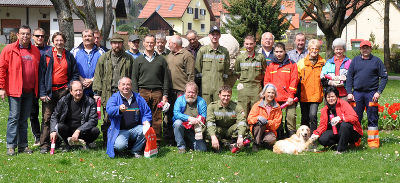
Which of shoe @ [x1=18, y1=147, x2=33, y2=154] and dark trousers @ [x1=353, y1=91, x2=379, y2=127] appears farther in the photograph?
dark trousers @ [x1=353, y1=91, x2=379, y2=127]

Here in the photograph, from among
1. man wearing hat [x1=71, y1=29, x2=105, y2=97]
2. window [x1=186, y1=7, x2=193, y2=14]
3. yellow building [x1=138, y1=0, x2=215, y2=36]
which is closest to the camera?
man wearing hat [x1=71, y1=29, x2=105, y2=97]

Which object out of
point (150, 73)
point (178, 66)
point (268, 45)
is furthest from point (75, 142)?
point (268, 45)

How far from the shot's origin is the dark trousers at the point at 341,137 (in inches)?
296

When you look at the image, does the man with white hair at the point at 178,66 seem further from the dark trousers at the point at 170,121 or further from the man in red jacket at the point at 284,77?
the man in red jacket at the point at 284,77

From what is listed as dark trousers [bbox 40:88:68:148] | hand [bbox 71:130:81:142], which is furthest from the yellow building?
hand [bbox 71:130:81:142]

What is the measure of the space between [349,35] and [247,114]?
5104 centimetres

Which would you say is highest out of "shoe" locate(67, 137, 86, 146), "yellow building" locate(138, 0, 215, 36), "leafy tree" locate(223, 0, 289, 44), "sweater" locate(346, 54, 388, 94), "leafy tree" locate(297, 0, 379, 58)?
"yellow building" locate(138, 0, 215, 36)

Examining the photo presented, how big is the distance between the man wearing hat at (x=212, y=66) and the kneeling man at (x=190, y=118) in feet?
1.50

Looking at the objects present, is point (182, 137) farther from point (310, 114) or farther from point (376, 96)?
point (376, 96)

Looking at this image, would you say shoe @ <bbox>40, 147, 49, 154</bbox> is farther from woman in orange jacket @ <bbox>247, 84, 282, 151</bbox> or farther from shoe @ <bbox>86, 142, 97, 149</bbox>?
woman in orange jacket @ <bbox>247, 84, 282, 151</bbox>

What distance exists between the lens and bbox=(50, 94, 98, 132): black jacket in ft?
25.1

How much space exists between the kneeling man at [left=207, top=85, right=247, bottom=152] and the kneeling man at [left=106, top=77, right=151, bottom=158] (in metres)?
1.11

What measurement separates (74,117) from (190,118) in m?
2.02

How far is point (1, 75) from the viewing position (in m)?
7.23
